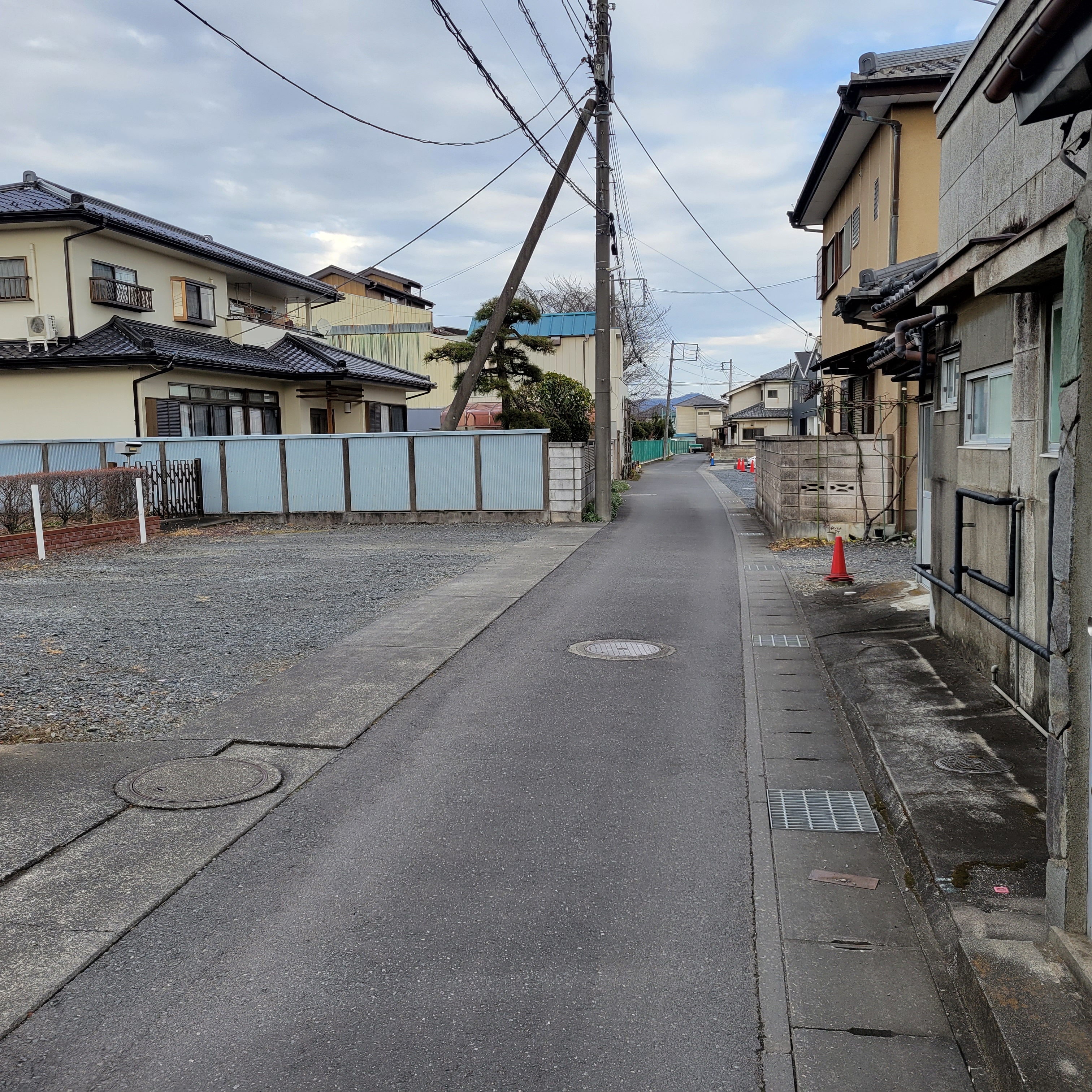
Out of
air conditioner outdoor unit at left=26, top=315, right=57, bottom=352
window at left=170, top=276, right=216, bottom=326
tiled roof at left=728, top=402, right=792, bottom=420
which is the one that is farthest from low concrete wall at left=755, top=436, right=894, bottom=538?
tiled roof at left=728, top=402, right=792, bottom=420

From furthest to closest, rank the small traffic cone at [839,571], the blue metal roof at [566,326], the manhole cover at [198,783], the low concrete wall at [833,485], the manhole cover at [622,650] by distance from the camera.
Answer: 1. the blue metal roof at [566,326]
2. the low concrete wall at [833,485]
3. the small traffic cone at [839,571]
4. the manhole cover at [622,650]
5. the manhole cover at [198,783]

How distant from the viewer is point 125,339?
23.2 meters

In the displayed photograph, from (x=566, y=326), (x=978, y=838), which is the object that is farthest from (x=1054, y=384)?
(x=566, y=326)

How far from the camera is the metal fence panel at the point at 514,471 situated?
809 inches

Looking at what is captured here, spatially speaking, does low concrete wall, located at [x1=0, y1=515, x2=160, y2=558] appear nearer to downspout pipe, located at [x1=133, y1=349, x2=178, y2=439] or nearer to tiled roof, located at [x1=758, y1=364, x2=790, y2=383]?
downspout pipe, located at [x1=133, y1=349, x2=178, y2=439]

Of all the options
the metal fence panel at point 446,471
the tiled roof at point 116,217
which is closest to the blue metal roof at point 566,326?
the tiled roof at point 116,217

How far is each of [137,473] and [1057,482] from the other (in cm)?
1803

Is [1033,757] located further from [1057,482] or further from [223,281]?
[223,281]

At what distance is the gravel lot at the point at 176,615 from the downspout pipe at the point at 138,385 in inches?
209

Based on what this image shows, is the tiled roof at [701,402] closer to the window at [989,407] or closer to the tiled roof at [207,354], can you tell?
the tiled roof at [207,354]

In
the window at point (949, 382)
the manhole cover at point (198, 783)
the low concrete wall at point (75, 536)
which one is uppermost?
the window at point (949, 382)

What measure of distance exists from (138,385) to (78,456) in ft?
7.50

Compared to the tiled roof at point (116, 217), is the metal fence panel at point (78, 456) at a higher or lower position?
lower

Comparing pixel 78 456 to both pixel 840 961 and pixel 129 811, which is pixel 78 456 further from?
pixel 840 961
